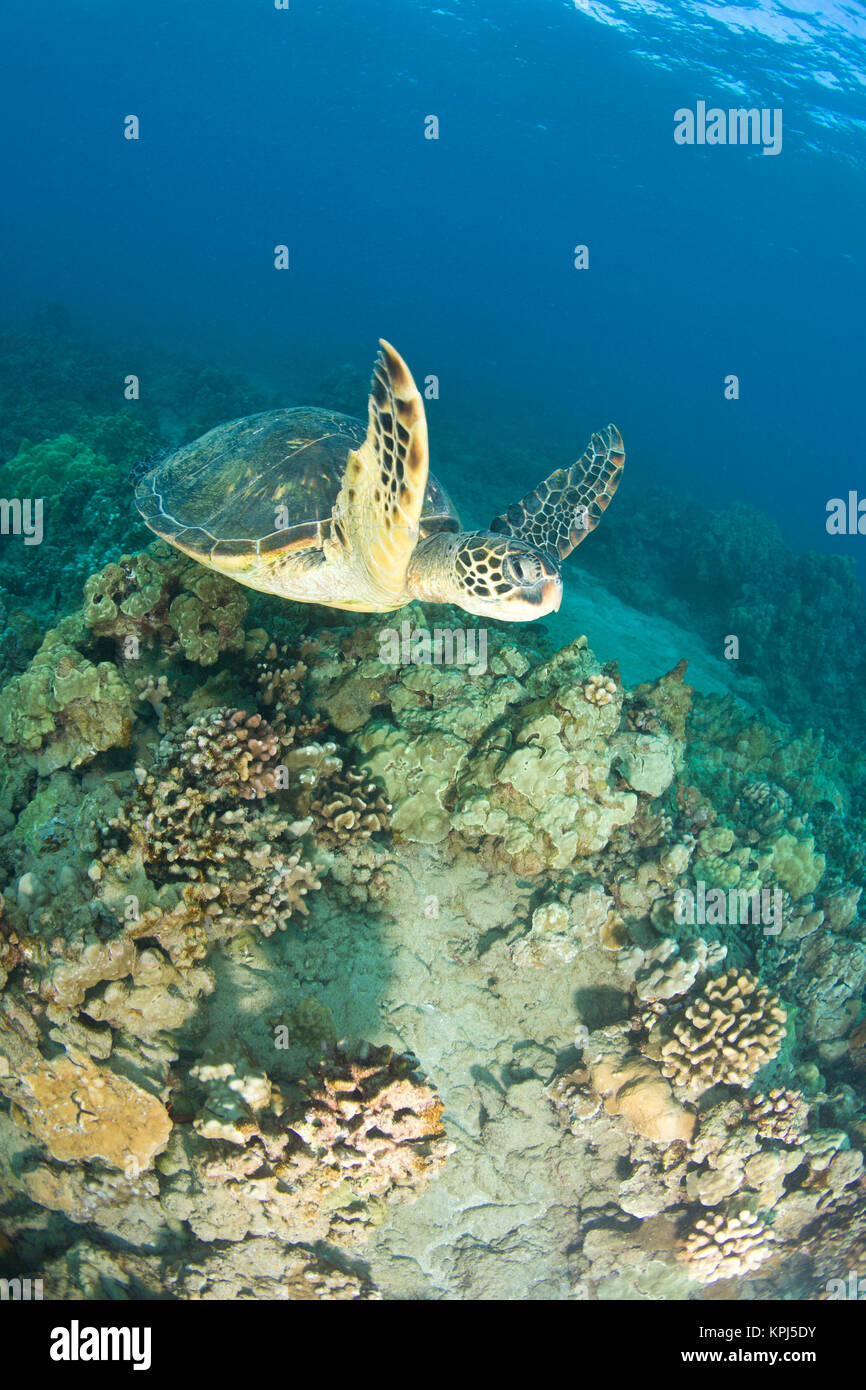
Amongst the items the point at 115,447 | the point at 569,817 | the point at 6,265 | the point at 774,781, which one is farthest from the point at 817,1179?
the point at 6,265

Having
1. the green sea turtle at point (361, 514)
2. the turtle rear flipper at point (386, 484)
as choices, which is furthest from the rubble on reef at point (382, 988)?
the turtle rear flipper at point (386, 484)

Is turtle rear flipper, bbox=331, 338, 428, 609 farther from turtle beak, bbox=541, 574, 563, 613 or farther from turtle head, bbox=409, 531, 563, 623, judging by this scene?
turtle beak, bbox=541, 574, 563, 613

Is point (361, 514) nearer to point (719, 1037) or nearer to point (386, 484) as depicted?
point (386, 484)

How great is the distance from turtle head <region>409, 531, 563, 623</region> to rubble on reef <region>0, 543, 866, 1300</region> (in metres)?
0.66

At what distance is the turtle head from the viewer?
3420 mm

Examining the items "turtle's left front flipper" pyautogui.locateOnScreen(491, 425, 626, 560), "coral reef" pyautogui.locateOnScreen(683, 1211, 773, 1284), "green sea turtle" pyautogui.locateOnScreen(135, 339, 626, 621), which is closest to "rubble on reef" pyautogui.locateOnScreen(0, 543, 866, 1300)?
"coral reef" pyautogui.locateOnScreen(683, 1211, 773, 1284)

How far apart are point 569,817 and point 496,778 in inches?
19.1

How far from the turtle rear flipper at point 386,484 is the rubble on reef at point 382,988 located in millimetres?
1008

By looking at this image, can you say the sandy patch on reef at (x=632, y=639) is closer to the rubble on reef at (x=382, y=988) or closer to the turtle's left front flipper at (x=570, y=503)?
the turtle's left front flipper at (x=570, y=503)

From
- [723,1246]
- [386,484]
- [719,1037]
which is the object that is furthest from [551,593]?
[723,1246]

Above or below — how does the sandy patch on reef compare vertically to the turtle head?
below

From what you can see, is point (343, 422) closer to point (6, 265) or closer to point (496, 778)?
point (496, 778)

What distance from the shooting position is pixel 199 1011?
9.95 ft

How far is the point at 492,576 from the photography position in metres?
3.45
